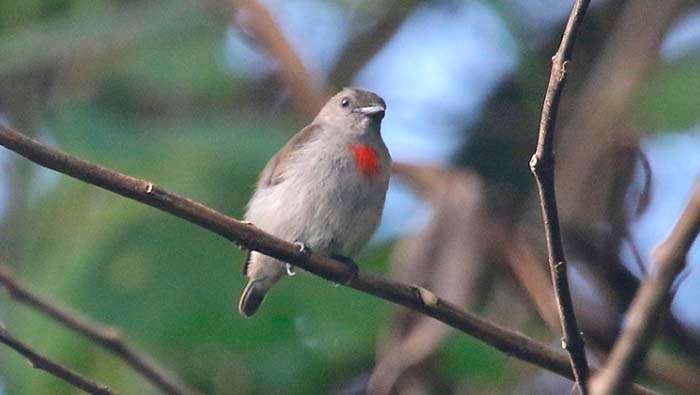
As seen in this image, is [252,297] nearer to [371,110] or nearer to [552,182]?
[371,110]

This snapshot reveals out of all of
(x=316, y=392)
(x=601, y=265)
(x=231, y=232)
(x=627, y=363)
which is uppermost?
(x=627, y=363)

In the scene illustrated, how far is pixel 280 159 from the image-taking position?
5.79 metres

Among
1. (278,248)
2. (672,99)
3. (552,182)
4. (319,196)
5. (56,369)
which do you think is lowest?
(319,196)

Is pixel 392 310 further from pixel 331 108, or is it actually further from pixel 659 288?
pixel 659 288

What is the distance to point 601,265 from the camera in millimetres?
5504

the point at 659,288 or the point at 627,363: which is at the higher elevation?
the point at 659,288

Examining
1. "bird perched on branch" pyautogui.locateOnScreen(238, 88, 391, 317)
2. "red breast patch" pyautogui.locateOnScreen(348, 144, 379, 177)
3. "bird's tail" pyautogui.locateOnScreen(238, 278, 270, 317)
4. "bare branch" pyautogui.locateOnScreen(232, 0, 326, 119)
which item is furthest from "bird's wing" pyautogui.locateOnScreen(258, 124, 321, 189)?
"bare branch" pyautogui.locateOnScreen(232, 0, 326, 119)

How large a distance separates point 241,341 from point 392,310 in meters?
0.69

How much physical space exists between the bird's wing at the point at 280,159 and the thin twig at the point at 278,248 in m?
2.14

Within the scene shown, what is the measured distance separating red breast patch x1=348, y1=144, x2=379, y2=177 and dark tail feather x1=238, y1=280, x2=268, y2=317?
70 cm

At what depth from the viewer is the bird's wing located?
18.7 ft

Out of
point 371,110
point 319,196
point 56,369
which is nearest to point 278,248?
point 56,369

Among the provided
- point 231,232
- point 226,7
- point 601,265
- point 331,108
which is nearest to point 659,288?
point 231,232

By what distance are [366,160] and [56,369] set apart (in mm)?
2713
